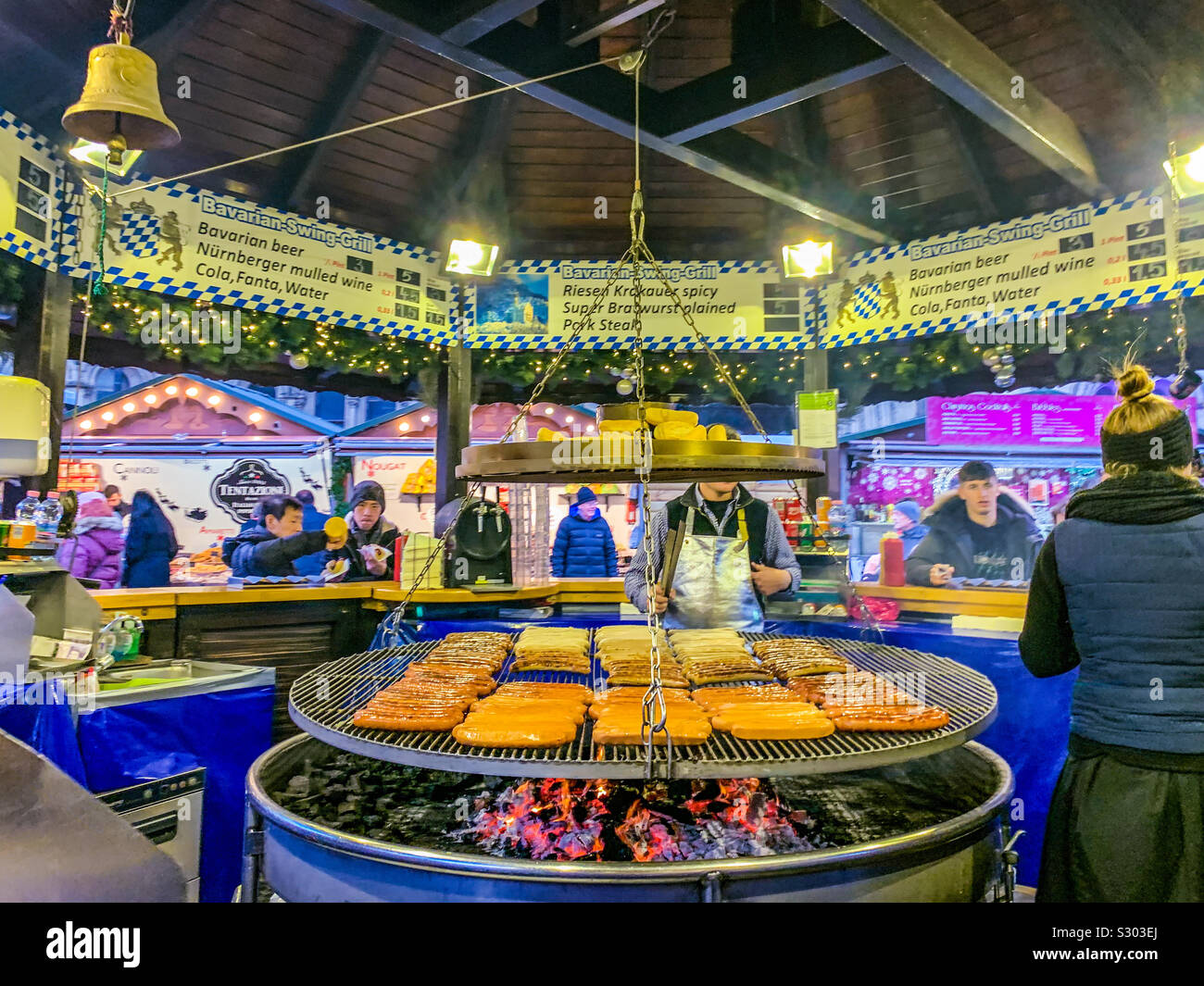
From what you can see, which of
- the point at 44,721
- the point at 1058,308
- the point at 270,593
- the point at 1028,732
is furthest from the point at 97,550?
the point at 1058,308

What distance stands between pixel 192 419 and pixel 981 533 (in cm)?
975

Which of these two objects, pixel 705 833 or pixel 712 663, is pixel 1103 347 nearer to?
pixel 712 663

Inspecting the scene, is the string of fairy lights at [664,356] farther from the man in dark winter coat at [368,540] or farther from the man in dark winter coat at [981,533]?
the man in dark winter coat at [368,540]

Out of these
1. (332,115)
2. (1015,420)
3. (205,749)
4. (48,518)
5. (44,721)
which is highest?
(332,115)

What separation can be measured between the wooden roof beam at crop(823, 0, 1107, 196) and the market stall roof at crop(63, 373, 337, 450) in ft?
28.7

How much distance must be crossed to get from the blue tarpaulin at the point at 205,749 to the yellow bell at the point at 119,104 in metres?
2.43

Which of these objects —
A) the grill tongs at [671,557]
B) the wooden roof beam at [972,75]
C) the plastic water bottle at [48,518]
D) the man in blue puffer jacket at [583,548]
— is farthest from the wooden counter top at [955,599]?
the plastic water bottle at [48,518]

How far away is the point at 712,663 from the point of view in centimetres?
274

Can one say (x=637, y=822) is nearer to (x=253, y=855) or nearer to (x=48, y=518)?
(x=253, y=855)

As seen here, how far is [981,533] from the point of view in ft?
21.4

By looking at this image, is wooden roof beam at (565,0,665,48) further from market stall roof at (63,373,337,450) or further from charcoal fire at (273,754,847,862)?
market stall roof at (63,373,337,450)
